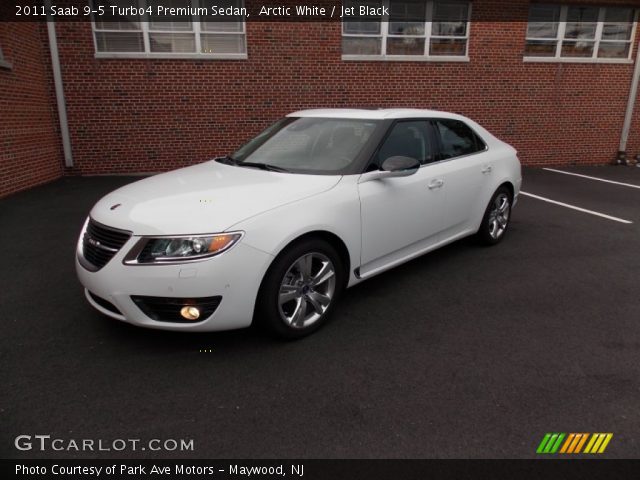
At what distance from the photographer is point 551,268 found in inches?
185

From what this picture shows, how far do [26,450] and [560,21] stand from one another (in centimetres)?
1308

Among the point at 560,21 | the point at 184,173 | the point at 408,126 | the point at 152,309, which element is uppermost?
the point at 560,21

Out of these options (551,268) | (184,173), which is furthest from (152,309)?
(551,268)

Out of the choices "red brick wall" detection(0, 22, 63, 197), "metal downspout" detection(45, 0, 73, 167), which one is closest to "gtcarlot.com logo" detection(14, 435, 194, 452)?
"red brick wall" detection(0, 22, 63, 197)

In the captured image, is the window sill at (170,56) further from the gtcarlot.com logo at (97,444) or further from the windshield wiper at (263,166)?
the gtcarlot.com logo at (97,444)

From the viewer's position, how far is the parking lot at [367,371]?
2.35 m

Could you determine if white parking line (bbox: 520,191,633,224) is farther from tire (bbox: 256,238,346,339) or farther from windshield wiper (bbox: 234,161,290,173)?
windshield wiper (bbox: 234,161,290,173)

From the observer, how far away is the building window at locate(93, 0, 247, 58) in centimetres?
945

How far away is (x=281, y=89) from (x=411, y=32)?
3.27 metres

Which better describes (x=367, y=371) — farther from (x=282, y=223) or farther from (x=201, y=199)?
(x=201, y=199)

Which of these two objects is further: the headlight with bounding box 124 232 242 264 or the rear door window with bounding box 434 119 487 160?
the rear door window with bounding box 434 119 487 160

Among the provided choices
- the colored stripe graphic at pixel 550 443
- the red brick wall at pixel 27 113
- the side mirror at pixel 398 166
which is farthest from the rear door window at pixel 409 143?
the red brick wall at pixel 27 113

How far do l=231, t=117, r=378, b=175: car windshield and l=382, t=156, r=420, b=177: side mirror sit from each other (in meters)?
0.27

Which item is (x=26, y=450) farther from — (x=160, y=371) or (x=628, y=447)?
(x=628, y=447)
